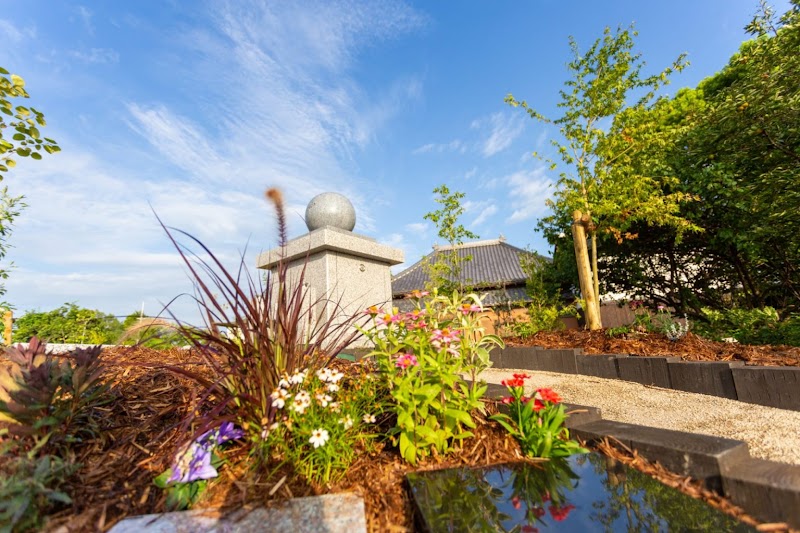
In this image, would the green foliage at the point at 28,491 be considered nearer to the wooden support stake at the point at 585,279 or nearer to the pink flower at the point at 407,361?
the pink flower at the point at 407,361

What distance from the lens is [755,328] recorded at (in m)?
4.67

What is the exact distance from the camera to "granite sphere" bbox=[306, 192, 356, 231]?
5.25m

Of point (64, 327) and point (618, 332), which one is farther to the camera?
point (64, 327)

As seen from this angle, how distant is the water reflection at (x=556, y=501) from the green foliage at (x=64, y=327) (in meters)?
6.34

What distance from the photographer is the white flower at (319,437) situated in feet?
4.36

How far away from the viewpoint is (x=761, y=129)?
5.14 m

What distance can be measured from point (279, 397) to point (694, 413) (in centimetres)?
272

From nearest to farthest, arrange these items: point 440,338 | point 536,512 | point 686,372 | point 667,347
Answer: point 536,512, point 440,338, point 686,372, point 667,347

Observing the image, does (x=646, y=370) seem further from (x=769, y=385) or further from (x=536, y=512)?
(x=536, y=512)

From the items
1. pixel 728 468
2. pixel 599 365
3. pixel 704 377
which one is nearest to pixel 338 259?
pixel 599 365

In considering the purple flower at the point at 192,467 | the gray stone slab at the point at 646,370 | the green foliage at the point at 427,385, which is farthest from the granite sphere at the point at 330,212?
the purple flower at the point at 192,467

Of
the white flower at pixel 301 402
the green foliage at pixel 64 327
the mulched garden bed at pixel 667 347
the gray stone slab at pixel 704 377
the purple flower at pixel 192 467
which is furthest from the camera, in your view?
the green foliage at pixel 64 327

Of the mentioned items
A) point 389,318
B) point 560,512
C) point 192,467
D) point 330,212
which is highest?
point 330,212

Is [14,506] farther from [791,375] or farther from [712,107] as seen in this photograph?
[712,107]
